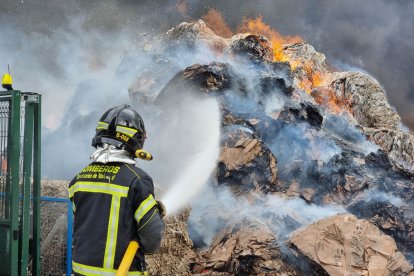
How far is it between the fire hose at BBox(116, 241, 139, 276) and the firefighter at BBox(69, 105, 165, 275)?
1.2 inches

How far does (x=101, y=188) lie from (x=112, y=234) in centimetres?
26

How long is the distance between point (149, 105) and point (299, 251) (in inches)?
230

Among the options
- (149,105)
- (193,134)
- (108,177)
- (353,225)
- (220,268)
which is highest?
(149,105)

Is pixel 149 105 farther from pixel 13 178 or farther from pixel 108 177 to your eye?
pixel 108 177

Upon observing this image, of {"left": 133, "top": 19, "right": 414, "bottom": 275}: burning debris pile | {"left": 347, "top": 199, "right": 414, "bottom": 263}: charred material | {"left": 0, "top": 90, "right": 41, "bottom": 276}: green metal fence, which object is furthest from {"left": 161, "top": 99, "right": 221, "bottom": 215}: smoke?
{"left": 0, "top": 90, "right": 41, "bottom": 276}: green metal fence

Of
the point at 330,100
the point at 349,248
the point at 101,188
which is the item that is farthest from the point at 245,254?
the point at 330,100

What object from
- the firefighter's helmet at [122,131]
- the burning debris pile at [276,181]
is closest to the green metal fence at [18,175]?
the firefighter's helmet at [122,131]

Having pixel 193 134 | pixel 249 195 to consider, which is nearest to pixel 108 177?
pixel 249 195

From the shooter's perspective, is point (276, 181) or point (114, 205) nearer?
point (114, 205)

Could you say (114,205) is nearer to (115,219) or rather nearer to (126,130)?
(115,219)

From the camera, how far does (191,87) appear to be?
31.0ft

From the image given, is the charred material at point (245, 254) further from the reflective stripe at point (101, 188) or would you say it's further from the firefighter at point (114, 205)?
the reflective stripe at point (101, 188)

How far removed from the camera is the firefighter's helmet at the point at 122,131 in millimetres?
2369

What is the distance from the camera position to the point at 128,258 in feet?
7.42
